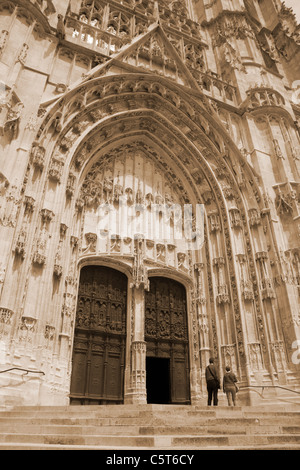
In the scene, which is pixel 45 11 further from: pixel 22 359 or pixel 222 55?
pixel 22 359

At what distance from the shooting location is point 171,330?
1245cm

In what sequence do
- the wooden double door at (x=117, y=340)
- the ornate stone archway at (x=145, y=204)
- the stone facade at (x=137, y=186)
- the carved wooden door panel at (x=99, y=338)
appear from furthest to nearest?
the wooden double door at (x=117, y=340)
the carved wooden door panel at (x=99, y=338)
the ornate stone archway at (x=145, y=204)
the stone facade at (x=137, y=186)

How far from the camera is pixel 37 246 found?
9.35 metres

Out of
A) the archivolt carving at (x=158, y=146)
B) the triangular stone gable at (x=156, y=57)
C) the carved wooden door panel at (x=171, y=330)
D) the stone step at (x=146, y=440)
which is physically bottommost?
the stone step at (x=146, y=440)

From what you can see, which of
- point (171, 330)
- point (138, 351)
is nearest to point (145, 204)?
point (171, 330)

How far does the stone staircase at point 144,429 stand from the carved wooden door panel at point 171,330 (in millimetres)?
4934

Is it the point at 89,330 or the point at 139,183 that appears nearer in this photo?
the point at 89,330

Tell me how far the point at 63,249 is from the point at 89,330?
284 cm

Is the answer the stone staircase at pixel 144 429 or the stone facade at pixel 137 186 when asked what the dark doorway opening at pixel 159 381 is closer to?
the stone facade at pixel 137 186

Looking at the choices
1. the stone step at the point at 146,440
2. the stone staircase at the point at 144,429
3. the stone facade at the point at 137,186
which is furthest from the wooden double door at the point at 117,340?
the stone step at the point at 146,440

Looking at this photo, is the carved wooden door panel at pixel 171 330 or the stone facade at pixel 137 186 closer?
the stone facade at pixel 137 186

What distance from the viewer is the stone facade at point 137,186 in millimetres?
9156

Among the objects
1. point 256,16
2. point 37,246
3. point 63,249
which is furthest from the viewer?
point 256,16
